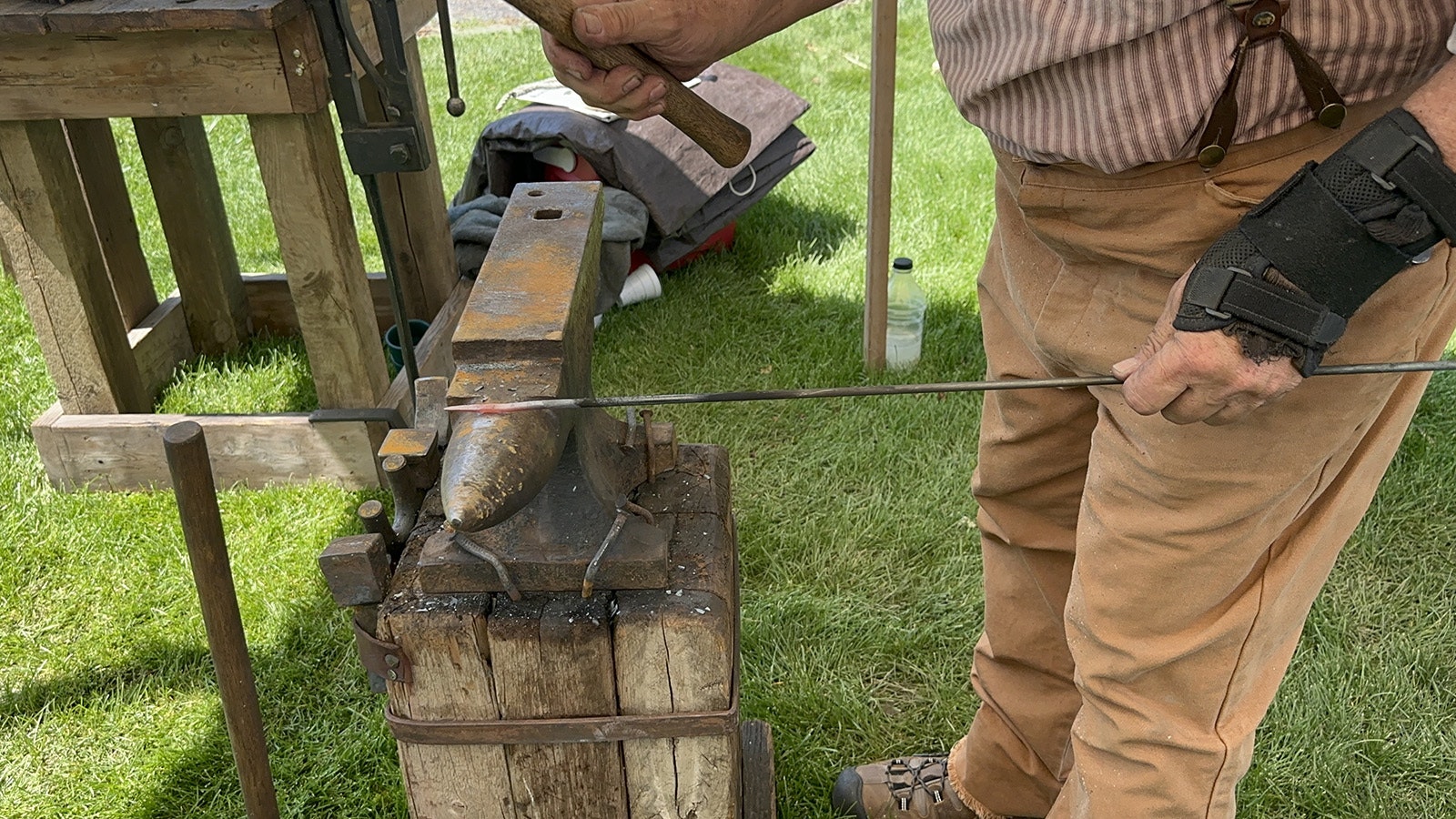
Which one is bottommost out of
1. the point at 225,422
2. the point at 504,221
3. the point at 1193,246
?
the point at 225,422

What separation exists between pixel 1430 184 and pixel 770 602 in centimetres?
202

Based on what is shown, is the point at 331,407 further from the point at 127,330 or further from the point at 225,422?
the point at 127,330

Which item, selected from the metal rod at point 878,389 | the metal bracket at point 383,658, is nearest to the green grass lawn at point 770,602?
the metal bracket at point 383,658

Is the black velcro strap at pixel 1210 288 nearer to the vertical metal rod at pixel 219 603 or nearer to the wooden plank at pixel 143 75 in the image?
the vertical metal rod at pixel 219 603

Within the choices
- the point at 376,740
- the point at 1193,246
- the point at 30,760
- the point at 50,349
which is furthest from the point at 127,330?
the point at 1193,246

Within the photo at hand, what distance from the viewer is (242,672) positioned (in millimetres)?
1688

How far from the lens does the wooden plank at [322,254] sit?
2.92m

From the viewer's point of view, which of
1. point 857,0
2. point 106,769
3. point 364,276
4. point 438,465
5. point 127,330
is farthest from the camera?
point 857,0

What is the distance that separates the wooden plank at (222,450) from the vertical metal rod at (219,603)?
5.29 feet

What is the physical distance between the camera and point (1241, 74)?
129 centimetres

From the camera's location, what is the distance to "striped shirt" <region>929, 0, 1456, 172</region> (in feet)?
4.13

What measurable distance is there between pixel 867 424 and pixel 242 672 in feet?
7.50

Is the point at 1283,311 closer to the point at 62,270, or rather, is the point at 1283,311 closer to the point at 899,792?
the point at 899,792

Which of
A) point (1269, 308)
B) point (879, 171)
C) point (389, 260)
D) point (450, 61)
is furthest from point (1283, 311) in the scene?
point (879, 171)
